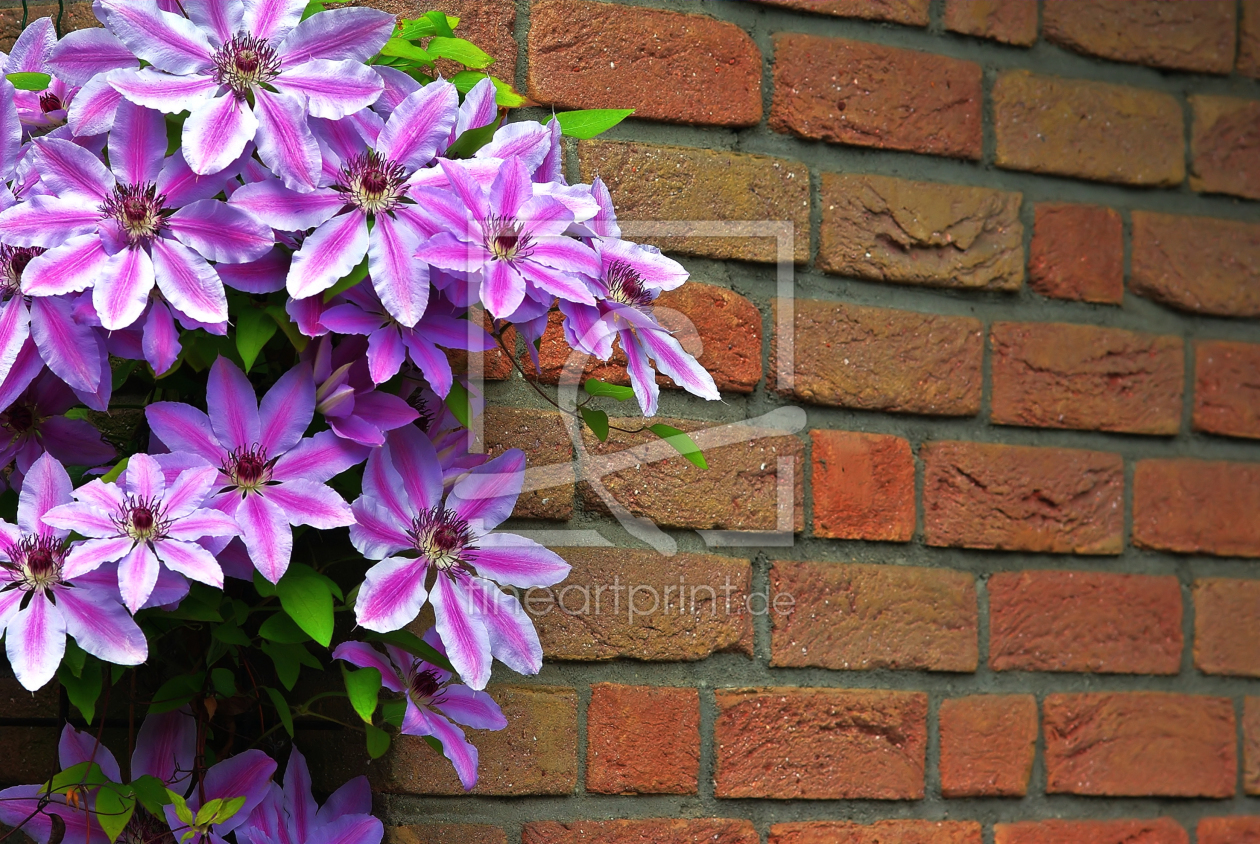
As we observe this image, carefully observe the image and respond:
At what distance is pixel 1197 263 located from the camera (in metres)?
0.96

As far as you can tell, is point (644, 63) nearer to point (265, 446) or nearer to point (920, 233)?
point (920, 233)

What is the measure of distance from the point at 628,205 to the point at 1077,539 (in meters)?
0.49

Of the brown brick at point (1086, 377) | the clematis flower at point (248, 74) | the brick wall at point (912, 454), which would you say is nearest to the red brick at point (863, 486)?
the brick wall at point (912, 454)

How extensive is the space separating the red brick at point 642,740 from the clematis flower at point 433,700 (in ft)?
0.57

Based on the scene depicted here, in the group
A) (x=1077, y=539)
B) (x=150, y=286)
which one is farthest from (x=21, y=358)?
(x=1077, y=539)

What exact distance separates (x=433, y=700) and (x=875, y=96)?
2.04ft

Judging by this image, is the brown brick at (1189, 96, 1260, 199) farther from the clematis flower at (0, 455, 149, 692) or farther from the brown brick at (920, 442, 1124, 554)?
the clematis flower at (0, 455, 149, 692)

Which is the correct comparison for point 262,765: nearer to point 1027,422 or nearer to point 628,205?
point 628,205

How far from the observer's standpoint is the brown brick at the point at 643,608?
79 centimetres

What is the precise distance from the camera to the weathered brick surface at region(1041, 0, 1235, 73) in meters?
0.94

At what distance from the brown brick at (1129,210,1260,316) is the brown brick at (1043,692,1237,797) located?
1.20ft

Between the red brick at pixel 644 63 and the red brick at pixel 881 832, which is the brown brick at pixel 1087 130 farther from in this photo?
the red brick at pixel 881 832

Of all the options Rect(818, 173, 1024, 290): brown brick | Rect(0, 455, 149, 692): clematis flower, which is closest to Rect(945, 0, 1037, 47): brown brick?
Rect(818, 173, 1024, 290): brown brick

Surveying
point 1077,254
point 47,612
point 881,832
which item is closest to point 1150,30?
point 1077,254
